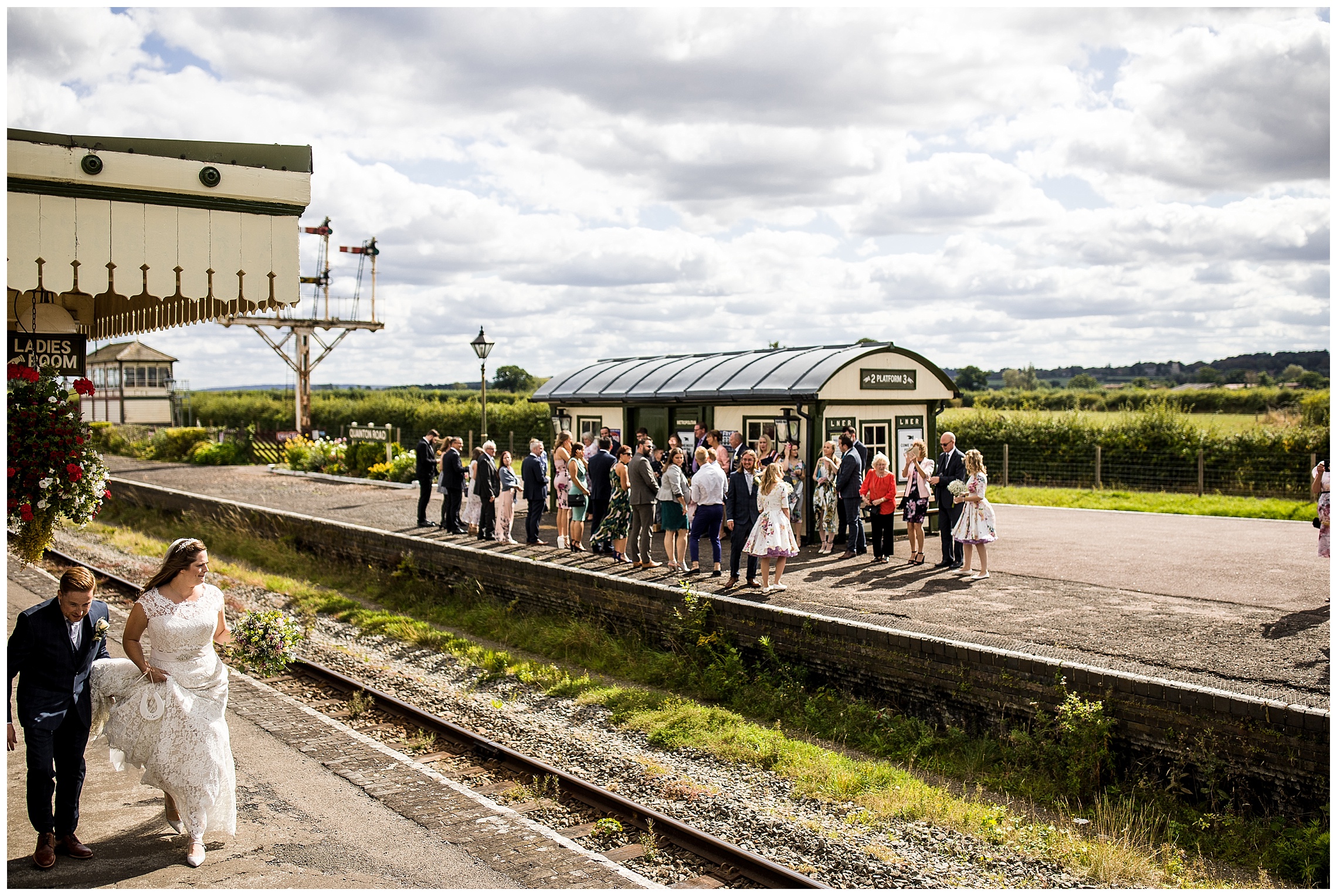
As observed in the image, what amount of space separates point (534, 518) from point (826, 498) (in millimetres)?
4599

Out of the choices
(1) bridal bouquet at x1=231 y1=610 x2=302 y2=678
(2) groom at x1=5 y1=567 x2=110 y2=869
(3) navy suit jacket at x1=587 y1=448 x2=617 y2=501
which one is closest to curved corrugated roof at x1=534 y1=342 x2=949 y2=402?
(3) navy suit jacket at x1=587 y1=448 x2=617 y2=501

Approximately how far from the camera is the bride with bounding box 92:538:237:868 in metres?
5.93

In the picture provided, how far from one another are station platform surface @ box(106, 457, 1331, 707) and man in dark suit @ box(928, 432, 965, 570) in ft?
1.35

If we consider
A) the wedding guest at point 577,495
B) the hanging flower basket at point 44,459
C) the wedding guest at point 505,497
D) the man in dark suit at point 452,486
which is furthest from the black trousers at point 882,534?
the hanging flower basket at point 44,459

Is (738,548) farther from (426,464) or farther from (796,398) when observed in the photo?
(426,464)

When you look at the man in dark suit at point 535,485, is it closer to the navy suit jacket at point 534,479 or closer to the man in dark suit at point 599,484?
the navy suit jacket at point 534,479

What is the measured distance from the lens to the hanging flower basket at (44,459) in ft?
21.0

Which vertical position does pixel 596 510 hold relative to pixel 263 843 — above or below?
above

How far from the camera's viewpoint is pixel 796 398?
16.2m

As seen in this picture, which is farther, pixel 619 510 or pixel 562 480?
pixel 562 480

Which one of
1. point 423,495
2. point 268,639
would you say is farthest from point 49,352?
point 423,495

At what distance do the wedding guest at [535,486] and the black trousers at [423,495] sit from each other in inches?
107

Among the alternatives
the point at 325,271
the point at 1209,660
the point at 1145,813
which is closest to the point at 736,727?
the point at 1145,813

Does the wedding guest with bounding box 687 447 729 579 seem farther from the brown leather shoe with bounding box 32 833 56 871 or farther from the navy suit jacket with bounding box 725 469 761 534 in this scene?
the brown leather shoe with bounding box 32 833 56 871
